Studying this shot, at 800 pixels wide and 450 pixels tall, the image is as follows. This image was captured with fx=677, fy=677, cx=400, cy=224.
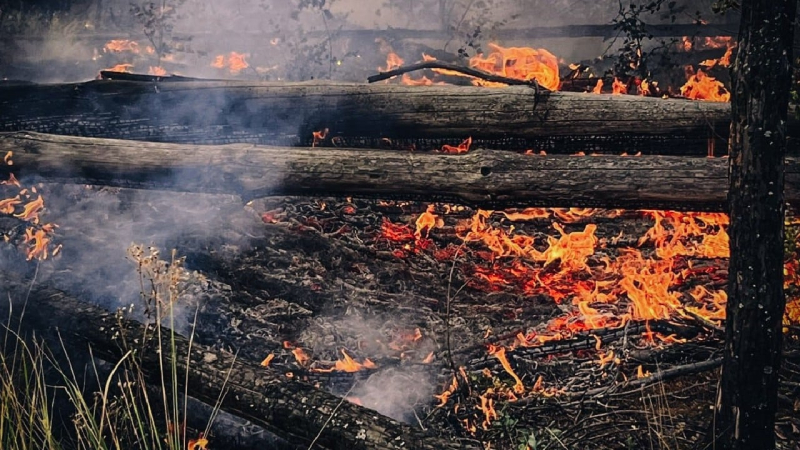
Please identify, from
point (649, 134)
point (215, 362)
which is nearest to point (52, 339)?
point (215, 362)

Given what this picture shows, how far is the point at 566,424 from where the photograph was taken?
421 cm

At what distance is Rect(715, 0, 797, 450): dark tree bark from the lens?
3139 mm

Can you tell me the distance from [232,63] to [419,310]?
719cm

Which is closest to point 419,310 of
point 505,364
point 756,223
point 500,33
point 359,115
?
point 505,364

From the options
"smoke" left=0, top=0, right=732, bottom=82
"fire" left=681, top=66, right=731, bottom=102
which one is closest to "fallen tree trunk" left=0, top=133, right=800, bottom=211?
"fire" left=681, top=66, right=731, bottom=102

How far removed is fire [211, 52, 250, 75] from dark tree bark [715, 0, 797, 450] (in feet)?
29.5

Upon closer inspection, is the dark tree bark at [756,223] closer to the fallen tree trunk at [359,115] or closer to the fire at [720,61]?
the fallen tree trunk at [359,115]

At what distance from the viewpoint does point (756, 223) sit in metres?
3.24

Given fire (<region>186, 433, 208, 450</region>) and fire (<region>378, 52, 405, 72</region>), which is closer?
fire (<region>186, 433, 208, 450</region>)

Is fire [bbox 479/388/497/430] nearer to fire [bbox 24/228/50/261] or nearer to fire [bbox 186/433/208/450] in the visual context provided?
fire [bbox 186/433/208/450]

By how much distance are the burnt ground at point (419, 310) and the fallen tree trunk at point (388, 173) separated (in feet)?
2.60

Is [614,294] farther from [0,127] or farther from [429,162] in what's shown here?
[0,127]

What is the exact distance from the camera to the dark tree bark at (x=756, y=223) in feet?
10.3

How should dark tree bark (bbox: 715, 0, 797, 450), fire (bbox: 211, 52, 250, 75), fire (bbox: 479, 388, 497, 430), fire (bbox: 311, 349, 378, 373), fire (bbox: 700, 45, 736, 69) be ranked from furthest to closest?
fire (bbox: 211, 52, 250, 75) → fire (bbox: 700, 45, 736, 69) → fire (bbox: 311, 349, 378, 373) → fire (bbox: 479, 388, 497, 430) → dark tree bark (bbox: 715, 0, 797, 450)
